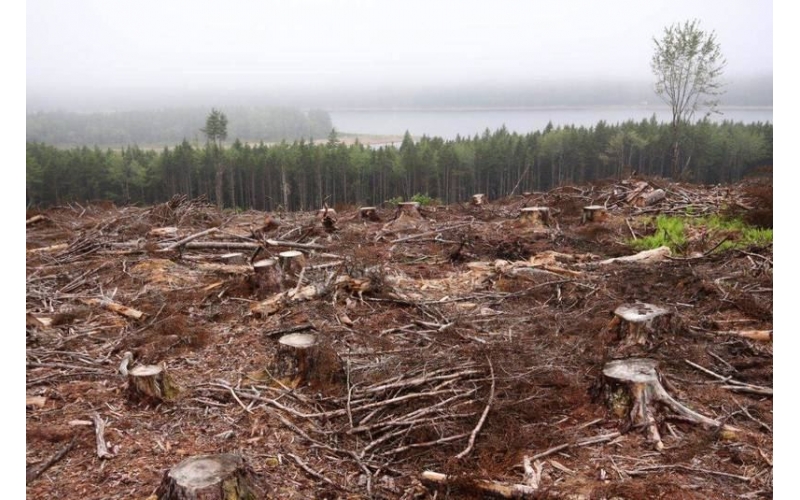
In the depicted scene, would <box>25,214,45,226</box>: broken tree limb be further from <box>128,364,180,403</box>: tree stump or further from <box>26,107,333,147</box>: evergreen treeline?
<box>26,107,333,147</box>: evergreen treeline

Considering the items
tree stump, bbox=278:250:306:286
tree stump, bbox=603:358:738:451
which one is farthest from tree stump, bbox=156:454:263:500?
tree stump, bbox=278:250:306:286

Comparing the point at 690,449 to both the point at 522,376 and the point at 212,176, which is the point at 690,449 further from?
the point at 212,176

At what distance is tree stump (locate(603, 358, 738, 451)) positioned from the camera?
3859mm

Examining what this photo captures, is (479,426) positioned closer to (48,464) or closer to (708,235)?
(48,464)

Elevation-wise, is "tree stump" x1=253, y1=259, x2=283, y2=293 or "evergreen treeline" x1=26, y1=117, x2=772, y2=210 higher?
"evergreen treeline" x1=26, y1=117, x2=772, y2=210

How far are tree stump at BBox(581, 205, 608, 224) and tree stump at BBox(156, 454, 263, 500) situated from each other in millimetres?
11228

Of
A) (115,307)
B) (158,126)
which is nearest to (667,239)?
(115,307)

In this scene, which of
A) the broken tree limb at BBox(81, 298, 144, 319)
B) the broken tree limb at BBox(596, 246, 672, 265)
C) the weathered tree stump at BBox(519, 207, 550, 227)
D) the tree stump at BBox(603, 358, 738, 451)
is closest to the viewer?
the tree stump at BBox(603, 358, 738, 451)

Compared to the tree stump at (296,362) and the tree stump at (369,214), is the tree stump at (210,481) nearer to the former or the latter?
the tree stump at (296,362)

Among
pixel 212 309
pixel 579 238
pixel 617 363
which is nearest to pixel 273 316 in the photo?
pixel 212 309

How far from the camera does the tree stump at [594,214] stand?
41.2ft

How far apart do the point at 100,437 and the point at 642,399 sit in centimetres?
412

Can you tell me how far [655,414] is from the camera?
393 cm

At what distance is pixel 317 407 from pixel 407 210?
10.3 metres
